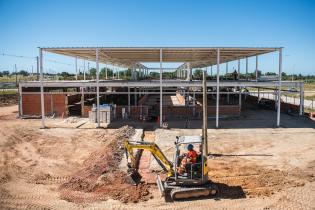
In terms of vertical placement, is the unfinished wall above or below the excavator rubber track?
above

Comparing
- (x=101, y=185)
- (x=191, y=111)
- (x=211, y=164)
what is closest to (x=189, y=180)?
(x=101, y=185)

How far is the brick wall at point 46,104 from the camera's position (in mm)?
29159

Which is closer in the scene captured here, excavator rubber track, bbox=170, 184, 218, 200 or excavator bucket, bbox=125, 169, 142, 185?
excavator rubber track, bbox=170, 184, 218, 200

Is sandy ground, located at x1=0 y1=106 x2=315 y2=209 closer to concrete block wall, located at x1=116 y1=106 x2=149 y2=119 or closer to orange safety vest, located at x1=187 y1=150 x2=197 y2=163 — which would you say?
orange safety vest, located at x1=187 y1=150 x2=197 y2=163

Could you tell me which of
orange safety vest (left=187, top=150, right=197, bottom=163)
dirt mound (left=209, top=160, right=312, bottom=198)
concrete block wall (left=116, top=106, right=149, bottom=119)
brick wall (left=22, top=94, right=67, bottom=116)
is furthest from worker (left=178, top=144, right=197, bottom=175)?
brick wall (left=22, top=94, right=67, bottom=116)

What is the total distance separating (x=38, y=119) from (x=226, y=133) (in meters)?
16.6

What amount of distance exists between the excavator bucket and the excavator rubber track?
2115 millimetres

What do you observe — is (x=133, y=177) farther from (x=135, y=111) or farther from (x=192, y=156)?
(x=135, y=111)

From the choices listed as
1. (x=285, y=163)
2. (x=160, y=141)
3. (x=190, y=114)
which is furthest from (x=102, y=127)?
(x=285, y=163)

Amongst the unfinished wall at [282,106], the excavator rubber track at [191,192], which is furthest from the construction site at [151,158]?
the unfinished wall at [282,106]

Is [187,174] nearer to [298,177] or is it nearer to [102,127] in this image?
[298,177]

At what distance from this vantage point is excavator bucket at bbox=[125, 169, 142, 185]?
1232 cm

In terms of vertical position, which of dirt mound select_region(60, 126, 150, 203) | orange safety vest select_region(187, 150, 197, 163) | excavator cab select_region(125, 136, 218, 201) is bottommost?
dirt mound select_region(60, 126, 150, 203)

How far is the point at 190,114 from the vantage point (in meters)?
28.6
